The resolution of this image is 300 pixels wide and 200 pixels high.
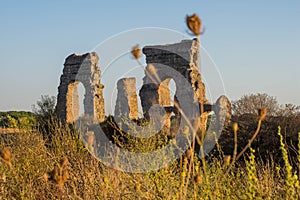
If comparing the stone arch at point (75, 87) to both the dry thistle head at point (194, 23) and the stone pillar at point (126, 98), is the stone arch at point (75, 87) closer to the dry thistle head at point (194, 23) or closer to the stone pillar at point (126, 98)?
the stone pillar at point (126, 98)

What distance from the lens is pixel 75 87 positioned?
909 inches

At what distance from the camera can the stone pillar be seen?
22.7 meters

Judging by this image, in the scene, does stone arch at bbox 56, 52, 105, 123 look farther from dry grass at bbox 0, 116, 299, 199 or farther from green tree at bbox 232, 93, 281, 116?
dry grass at bbox 0, 116, 299, 199

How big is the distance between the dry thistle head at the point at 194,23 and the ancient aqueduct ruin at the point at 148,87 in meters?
16.9

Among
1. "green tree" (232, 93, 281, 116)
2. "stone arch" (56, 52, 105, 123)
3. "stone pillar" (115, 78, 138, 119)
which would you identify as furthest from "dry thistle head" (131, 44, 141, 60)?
"stone pillar" (115, 78, 138, 119)

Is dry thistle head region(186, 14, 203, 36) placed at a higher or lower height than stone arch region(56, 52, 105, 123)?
lower

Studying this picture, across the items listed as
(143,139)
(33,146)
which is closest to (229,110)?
(143,139)

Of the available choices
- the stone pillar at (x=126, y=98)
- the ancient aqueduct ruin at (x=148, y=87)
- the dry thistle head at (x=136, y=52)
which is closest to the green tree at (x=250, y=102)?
the ancient aqueduct ruin at (x=148, y=87)

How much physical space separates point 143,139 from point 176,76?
1400 cm

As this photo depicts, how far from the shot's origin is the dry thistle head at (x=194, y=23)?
5.51 feet

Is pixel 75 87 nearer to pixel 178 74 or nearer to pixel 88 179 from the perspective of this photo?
pixel 178 74

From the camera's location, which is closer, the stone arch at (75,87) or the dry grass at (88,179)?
the dry grass at (88,179)

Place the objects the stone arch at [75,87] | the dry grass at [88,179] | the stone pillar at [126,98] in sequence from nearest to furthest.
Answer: the dry grass at [88,179] → the stone arch at [75,87] → the stone pillar at [126,98]

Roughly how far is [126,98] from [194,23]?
2111cm
